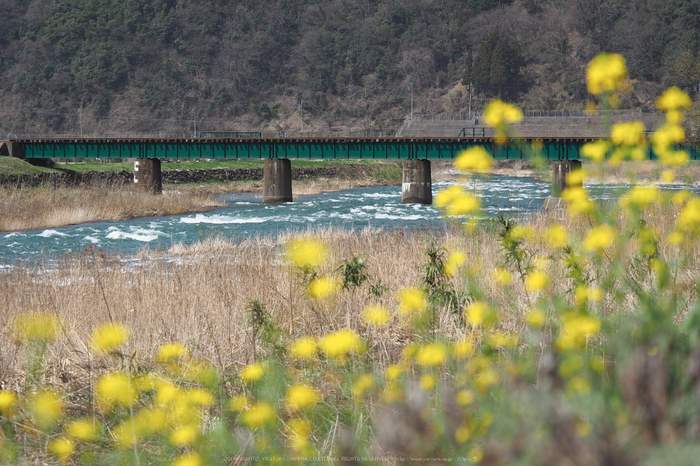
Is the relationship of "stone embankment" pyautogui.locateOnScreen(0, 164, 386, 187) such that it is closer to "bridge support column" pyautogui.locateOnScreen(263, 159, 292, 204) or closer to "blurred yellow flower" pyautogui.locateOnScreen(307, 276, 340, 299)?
"bridge support column" pyautogui.locateOnScreen(263, 159, 292, 204)

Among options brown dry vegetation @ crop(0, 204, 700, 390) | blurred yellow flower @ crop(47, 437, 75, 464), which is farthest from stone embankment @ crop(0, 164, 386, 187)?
blurred yellow flower @ crop(47, 437, 75, 464)

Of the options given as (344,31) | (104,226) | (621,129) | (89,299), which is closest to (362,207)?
(104,226)

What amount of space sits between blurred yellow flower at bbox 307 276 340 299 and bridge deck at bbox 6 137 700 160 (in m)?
45.9

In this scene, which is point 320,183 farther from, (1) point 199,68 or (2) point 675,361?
(1) point 199,68

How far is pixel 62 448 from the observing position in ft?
13.2

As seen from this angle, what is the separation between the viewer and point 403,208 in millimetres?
48812

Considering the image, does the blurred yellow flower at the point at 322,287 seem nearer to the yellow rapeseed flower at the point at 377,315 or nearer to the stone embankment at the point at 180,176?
the yellow rapeseed flower at the point at 377,315

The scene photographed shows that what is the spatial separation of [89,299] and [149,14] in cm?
17667

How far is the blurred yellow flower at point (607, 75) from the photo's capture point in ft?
14.2

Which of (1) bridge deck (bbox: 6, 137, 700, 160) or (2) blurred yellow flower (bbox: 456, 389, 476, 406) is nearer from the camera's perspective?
(2) blurred yellow flower (bbox: 456, 389, 476, 406)

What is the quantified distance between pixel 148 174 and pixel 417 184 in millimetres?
21151

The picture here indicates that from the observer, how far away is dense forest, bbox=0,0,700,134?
14675 cm

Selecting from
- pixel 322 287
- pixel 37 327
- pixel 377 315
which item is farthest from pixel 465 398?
pixel 37 327

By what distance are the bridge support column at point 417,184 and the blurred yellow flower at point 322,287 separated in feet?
151
